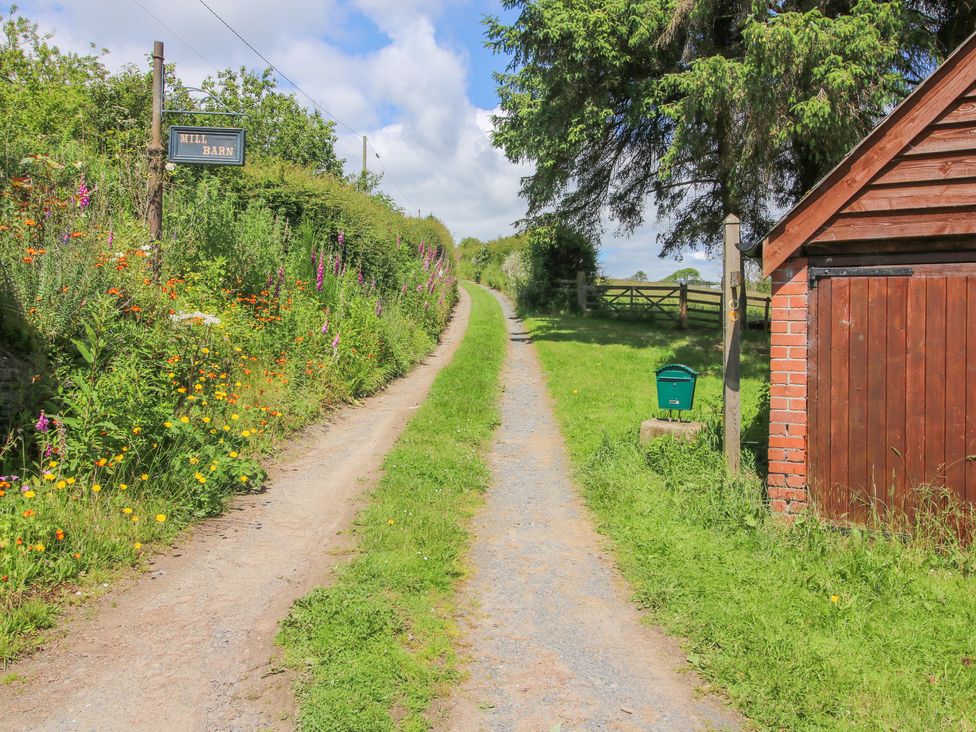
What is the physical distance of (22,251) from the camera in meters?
6.53

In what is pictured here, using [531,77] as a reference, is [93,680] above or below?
below

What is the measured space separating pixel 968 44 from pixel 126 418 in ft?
25.3

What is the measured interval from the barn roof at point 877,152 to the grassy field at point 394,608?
12.6 feet

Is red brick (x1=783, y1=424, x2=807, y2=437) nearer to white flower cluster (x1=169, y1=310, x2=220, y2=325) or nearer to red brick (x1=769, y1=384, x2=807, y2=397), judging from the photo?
red brick (x1=769, y1=384, x2=807, y2=397)

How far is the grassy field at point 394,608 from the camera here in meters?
3.53

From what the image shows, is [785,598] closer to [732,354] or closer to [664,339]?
[732,354]

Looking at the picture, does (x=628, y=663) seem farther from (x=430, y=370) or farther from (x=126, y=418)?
(x=430, y=370)

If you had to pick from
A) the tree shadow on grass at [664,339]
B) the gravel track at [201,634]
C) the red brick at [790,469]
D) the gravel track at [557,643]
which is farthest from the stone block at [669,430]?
the tree shadow on grass at [664,339]

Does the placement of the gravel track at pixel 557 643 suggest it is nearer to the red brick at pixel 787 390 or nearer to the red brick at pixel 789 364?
the red brick at pixel 787 390

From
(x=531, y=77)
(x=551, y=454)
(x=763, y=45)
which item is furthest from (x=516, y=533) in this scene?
(x=531, y=77)

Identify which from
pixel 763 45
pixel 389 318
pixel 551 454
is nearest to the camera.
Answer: pixel 551 454

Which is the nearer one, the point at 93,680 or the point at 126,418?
the point at 93,680

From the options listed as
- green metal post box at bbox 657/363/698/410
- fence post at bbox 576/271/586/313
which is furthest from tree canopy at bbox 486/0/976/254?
green metal post box at bbox 657/363/698/410

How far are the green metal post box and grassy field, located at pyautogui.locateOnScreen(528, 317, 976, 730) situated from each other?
28.3 inches
